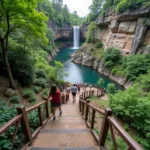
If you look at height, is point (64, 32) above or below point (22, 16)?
above

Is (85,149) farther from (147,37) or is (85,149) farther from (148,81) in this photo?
(147,37)

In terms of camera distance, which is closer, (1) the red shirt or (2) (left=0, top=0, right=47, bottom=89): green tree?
(1) the red shirt

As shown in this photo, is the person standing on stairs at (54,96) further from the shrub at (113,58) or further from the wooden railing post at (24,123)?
the shrub at (113,58)

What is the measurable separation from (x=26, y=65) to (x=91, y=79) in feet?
61.3

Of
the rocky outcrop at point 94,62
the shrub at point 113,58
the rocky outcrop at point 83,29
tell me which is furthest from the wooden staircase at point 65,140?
the rocky outcrop at point 83,29

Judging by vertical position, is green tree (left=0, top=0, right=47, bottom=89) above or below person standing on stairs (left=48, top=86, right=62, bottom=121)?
above

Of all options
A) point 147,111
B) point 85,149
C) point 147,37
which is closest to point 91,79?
point 147,37

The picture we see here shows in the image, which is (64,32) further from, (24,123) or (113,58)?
(24,123)

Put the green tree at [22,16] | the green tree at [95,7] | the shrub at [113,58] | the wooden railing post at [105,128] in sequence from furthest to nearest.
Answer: the green tree at [95,7]
the shrub at [113,58]
the green tree at [22,16]
the wooden railing post at [105,128]

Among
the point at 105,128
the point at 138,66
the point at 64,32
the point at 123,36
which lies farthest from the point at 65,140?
the point at 64,32

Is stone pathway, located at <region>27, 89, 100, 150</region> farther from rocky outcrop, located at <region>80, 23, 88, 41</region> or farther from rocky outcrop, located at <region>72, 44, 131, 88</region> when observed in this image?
rocky outcrop, located at <region>80, 23, 88, 41</region>

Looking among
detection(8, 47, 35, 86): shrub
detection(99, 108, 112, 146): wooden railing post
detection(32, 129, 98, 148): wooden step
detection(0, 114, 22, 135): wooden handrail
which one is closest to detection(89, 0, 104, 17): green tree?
detection(8, 47, 35, 86): shrub

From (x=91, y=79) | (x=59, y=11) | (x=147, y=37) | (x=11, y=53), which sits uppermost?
(x=59, y=11)

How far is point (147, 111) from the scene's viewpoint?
20.2ft
